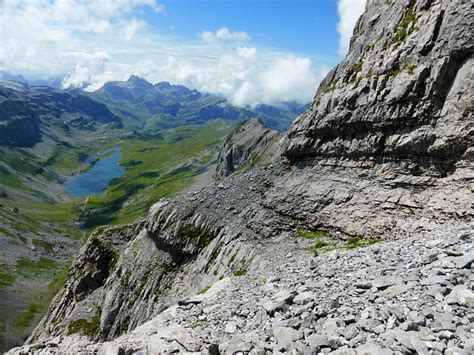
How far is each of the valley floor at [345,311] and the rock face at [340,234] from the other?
0.09m

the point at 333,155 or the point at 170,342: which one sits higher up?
the point at 333,155

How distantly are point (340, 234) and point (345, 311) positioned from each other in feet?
78.5

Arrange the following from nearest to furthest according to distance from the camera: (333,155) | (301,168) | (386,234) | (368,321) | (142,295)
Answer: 1. (368,321)
2. (386,234)
3. (333,155)
4. (301,168)
5. (142,295)

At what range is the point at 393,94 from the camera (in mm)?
40188

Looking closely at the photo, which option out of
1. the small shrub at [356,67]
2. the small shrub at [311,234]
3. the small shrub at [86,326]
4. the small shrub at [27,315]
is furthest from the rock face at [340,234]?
the small shrub at [27,315]

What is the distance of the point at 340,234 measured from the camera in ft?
135

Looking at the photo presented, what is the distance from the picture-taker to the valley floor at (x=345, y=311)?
1464 centimetres

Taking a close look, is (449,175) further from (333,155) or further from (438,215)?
(333,155)

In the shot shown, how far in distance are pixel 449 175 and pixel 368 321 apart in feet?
78.1

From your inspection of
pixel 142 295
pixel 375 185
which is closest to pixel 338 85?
pixel 375 185

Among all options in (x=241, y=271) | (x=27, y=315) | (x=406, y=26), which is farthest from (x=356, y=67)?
(x=27, y=315)

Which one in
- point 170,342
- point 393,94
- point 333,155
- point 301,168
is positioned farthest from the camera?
point 301,168

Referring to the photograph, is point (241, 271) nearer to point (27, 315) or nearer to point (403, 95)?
point (403, 95)

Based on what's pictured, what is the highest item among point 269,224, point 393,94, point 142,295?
point 393,94
